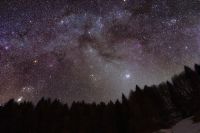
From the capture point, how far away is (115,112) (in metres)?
55.3

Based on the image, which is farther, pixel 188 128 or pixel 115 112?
pixel 115 112

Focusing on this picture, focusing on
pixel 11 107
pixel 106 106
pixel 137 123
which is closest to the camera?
pixel 137 123

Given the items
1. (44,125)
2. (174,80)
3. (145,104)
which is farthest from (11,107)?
(174,80)

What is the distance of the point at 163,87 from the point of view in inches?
2378

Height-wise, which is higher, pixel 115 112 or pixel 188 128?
pixel 115 112

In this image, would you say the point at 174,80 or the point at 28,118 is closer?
the point at 28,118

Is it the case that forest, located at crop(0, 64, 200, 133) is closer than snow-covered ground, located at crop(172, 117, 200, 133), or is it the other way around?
snow-covered ground, located at crop(172, 117, 200, 133)

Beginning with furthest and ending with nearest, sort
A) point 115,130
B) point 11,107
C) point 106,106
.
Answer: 1. point 106,106
2. point 11,107
3. point 115,130

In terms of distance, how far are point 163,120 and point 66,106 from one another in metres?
23.0

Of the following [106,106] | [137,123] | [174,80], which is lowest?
[137,123]

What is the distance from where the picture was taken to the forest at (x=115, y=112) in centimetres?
4853

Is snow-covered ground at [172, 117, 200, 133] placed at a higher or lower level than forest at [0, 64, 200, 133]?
lower

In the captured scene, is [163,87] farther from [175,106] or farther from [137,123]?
[137,123]

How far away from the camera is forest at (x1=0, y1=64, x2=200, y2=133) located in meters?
48.5
